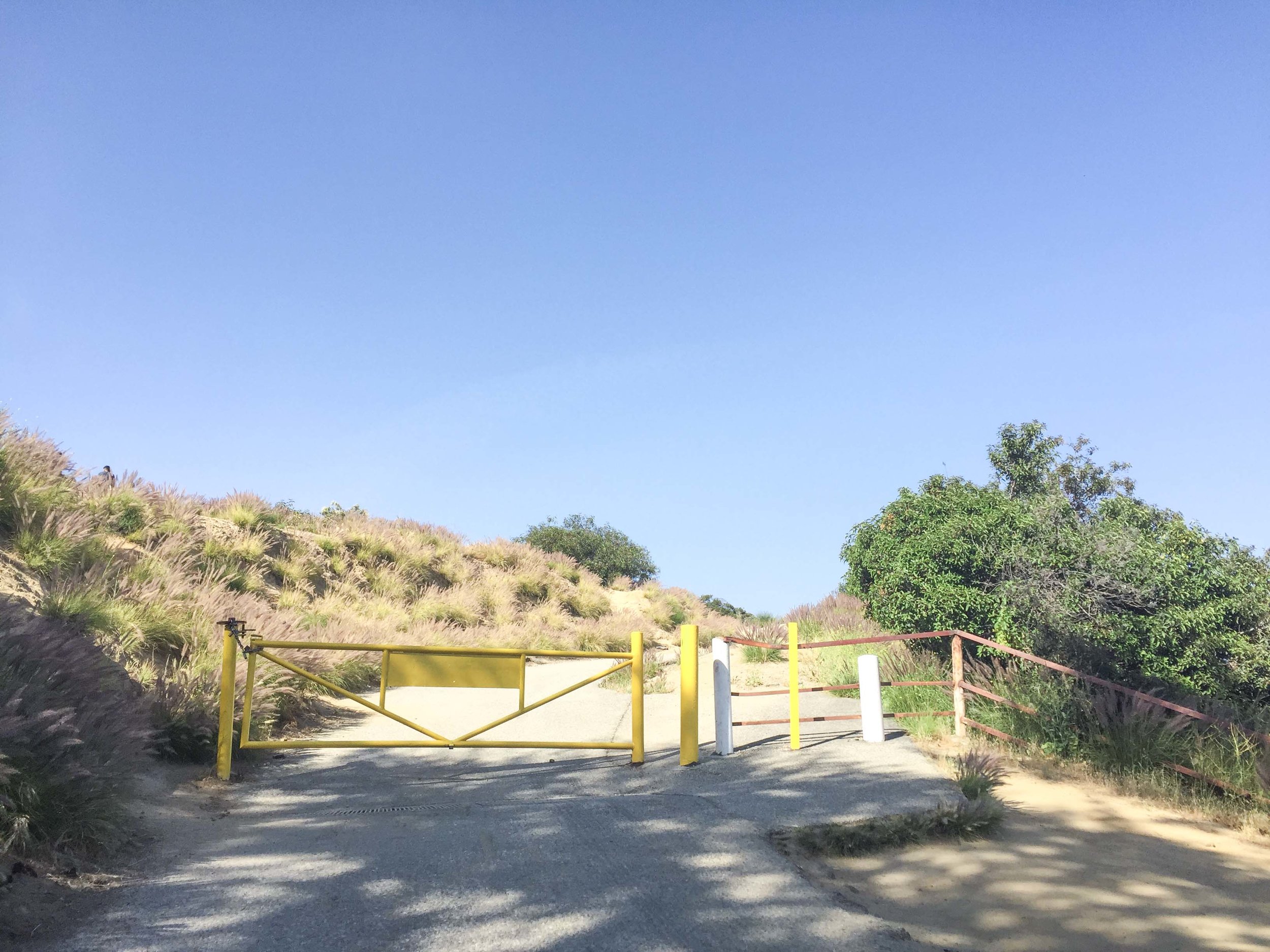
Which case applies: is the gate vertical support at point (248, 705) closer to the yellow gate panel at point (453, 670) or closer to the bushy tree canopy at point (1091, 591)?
the yellow gate panel at point (453, 670)

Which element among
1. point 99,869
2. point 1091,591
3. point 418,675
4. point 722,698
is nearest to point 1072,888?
point 722,698

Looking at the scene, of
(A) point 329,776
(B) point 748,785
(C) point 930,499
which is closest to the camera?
(B) point 748,785

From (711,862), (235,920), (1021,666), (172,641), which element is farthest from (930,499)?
(235,920)

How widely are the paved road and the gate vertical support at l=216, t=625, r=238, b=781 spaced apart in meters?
0.32

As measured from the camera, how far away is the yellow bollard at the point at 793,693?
9.13 metres

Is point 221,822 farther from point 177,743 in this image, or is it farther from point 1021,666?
point 1021,666

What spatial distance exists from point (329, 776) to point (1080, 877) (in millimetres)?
6671

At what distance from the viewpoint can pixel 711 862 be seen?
215 inches

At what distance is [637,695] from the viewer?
857 centimetres

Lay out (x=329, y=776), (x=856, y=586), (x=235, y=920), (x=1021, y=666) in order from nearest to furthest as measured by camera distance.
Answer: (x=235, y=920) → (x=329, y=776) → (x=1021, y=666) → (x=856, y=586)

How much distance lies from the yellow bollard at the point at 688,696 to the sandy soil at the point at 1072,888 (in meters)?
2.99

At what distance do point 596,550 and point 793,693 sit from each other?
81.4ft

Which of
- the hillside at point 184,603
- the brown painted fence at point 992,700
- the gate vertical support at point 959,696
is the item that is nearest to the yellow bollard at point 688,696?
the brown painted fence at point 992,700

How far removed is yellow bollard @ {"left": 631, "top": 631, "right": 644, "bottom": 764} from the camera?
841 cm
